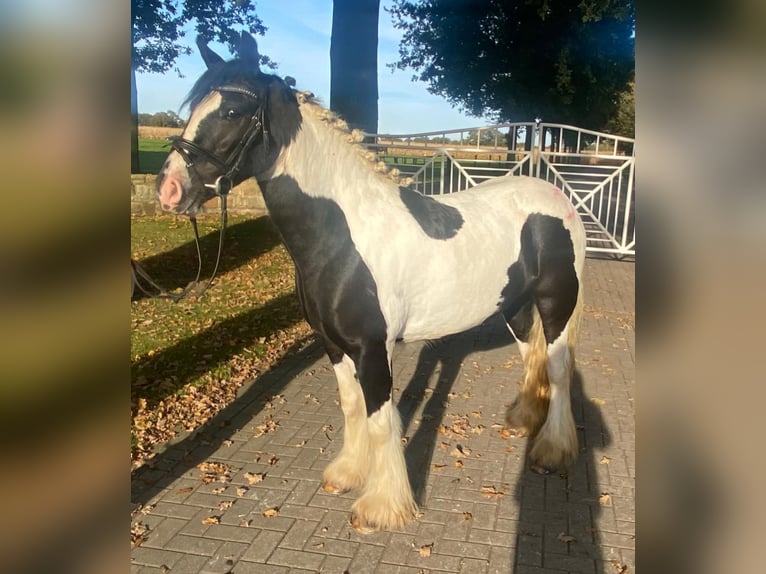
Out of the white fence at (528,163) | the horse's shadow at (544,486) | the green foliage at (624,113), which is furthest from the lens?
the green foliage at (624,113)

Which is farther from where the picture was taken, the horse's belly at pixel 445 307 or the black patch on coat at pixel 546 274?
the black patch on coat at pixel 546 274

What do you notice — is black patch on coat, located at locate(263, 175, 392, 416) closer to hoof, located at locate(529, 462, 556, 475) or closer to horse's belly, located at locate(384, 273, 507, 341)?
Result: horse's belly, located at locate(384, 273, 507, 341)

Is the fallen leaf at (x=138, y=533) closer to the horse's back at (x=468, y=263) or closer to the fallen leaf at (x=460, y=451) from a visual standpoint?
the horse's back at (x=468, y=263)

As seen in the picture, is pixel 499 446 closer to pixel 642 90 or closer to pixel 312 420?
pixel 312 420

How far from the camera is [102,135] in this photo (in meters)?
0.55

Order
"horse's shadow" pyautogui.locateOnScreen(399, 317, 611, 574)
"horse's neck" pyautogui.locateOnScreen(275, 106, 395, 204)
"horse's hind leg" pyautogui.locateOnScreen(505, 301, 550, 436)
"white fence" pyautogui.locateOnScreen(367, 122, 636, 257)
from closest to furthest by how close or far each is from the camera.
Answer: "horse's neck" pyautogui.locateOnScreen(275, 106, 395, 204) → "horse's shadow" pyautogui.locateOnScreen(399, 317, 611, 574) → "horse's hind leg" pyautogui.locateOnScreen(505, 301, 550, 436) → "white fence" pyautogui.locateOnScreen(367, 122, 636, 257)

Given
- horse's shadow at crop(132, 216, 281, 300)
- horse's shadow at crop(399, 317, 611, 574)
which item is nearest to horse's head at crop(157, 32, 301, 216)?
horse's shadow at crop(399, 317, 611, 574)

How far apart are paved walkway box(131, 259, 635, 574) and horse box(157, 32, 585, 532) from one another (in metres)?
0.20

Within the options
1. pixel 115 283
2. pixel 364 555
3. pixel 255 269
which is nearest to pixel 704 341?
pixel 115 283

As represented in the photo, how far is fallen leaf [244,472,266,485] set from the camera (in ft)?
11.5

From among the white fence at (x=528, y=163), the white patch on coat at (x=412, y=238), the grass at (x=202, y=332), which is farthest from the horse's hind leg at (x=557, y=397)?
the white fence at (x=528, y=163)

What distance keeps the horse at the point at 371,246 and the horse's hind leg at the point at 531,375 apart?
203mm

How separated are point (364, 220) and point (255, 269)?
23.9 feet

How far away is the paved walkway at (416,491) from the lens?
110 inches
